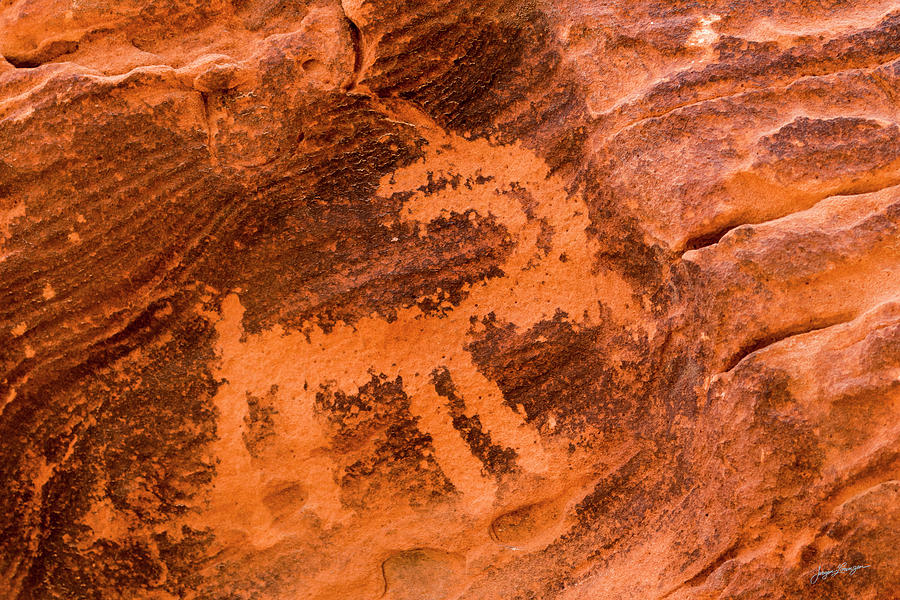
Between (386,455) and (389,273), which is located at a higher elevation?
(389,273)

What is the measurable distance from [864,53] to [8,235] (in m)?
1.82

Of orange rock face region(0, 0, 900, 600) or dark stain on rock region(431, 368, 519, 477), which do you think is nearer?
orange rock face region(0, 0, 900, 600)

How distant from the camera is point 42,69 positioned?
153cm

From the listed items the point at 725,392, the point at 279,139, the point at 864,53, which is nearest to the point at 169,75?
the point at 279,139

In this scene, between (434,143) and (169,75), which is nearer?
(169,75)

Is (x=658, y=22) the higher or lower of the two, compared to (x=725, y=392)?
higher

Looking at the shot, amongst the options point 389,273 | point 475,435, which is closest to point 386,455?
point 475,435

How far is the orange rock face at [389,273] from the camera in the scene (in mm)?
1489

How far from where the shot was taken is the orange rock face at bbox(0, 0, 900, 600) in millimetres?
1489

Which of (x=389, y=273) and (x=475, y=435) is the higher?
(x=389, y=273)

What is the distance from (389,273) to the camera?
5.20ft

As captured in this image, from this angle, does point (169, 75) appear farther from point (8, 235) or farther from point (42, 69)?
point (8, 235)

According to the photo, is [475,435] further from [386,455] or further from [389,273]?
[389,273]

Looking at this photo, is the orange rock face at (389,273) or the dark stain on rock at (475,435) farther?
the dark stain on rock at (475,435)
